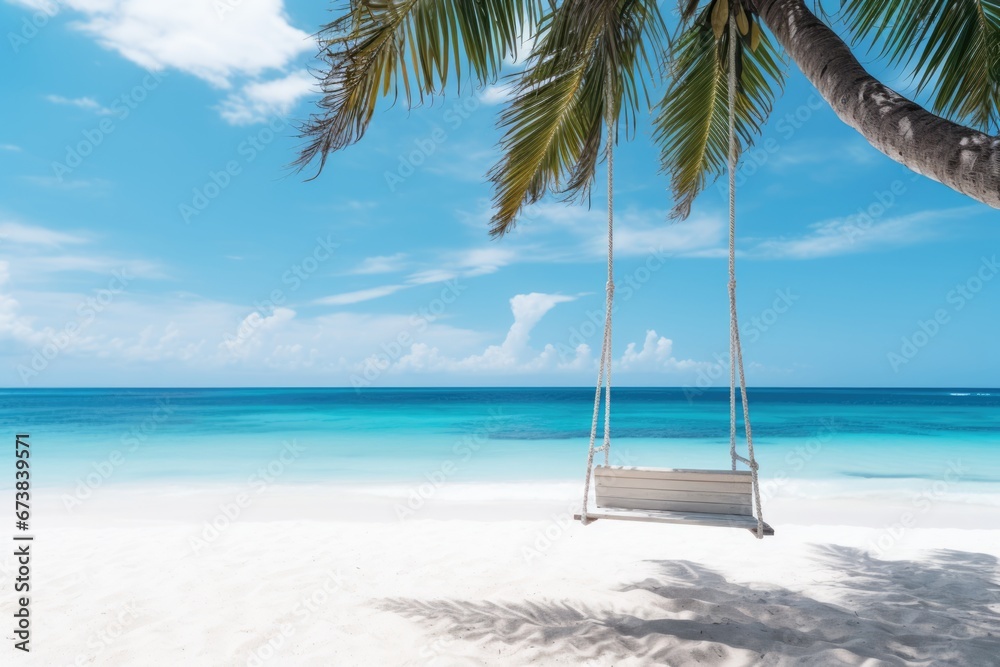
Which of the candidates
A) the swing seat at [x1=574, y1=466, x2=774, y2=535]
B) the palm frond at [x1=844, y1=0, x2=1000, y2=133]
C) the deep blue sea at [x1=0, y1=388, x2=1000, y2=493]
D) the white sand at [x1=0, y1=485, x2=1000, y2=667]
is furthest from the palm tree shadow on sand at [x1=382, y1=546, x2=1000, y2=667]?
the deep blue sea at [x1=0, y1=388, x2=1000, y2=493]

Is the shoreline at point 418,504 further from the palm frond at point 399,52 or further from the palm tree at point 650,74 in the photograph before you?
the palm frond at point 399,52

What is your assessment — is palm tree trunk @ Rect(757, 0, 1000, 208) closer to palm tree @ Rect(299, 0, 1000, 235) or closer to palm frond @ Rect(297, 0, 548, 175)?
palm tree @ Rect(299, 0, 1000, 235)

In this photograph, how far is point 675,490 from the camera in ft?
9.85

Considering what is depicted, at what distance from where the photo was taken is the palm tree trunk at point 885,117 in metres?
1.80

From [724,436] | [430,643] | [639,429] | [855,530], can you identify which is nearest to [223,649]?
[430,643]

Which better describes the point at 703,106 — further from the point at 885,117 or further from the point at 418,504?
the point at 418,504

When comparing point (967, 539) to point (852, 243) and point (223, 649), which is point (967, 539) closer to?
point (223, 649)

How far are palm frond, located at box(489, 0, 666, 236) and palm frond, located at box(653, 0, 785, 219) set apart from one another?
0.31 meters

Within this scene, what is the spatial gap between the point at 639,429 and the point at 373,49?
17.7 m

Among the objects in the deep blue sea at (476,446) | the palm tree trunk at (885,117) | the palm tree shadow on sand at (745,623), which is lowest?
the deep blue sea at (476,446)

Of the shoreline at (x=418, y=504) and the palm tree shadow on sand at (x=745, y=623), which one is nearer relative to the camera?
the palm tree shadow on sand at (x=745, y=623)

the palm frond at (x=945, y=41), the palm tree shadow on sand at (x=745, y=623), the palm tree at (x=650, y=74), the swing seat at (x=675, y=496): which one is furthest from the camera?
the palm frond at (x=945, y=41)

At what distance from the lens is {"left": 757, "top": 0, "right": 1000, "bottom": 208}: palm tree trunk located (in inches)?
70.7

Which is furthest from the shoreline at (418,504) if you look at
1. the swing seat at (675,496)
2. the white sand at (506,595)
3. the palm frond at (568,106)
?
the palm frond at (568,106)
